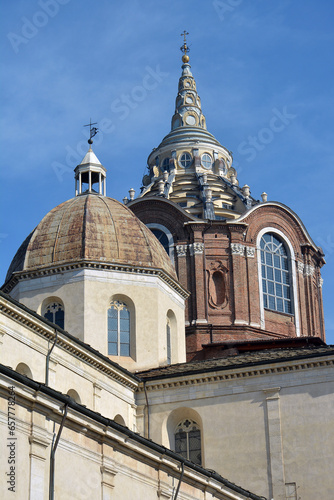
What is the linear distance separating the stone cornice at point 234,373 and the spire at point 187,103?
2930cm

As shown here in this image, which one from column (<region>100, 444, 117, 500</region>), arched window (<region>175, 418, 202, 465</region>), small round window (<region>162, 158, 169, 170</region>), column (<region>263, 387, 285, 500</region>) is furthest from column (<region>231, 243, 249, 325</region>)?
column (<region>100, 444, 117, 500</region>)

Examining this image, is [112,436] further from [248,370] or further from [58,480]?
[248,370]

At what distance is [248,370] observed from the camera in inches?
1587

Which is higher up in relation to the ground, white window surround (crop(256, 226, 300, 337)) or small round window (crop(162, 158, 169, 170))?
small round window (crop(162, 158, 169, 170))

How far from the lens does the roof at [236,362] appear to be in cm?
3984

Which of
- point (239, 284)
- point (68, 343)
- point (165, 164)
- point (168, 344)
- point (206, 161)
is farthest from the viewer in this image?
point (165, 164)

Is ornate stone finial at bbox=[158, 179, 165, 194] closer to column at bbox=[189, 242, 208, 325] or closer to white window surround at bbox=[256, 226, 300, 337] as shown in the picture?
column at bbox=[189, 242, 208, 325]

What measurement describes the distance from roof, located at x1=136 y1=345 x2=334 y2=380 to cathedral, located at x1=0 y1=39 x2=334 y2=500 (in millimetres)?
99

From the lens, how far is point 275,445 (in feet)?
128

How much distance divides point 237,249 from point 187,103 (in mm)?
16609

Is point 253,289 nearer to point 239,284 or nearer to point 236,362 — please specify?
point 239,284

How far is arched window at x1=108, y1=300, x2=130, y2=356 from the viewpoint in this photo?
4372 centimetres

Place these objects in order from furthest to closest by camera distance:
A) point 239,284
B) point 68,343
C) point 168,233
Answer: point 168,233 < point 239,284 < point 68,343

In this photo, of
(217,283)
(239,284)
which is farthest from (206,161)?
(239,284)
